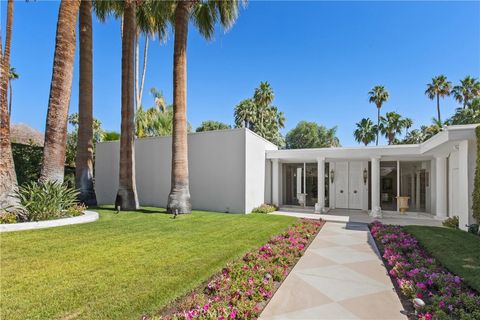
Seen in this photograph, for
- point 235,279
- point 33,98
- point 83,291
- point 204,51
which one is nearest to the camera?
point 83,291

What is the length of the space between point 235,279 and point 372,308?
1939 mm

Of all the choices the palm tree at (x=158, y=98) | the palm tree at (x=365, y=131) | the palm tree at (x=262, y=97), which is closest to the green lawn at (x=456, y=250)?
the palm tree at (x=262, y=97)

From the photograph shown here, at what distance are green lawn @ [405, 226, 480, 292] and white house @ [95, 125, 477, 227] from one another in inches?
134

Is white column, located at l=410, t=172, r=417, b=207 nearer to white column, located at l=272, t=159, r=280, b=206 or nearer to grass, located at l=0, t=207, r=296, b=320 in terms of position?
white column, located at l=272, t=159, r=280, b=206

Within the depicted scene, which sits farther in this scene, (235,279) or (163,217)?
(163,217)

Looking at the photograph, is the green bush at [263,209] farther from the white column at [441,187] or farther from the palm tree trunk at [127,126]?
the white column at [441,187]

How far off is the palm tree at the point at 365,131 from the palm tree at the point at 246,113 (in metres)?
13.8

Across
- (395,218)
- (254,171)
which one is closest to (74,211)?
(254,171)

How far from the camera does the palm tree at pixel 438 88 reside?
28.1 m

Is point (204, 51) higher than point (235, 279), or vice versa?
point (204, 51)

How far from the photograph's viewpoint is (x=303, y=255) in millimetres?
5656

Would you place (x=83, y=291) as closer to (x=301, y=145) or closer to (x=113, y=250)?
(x=113, y=250)

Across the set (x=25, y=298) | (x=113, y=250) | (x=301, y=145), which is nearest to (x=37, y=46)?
(x=113, y=250)

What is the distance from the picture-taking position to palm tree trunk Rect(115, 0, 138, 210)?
10883 mm
